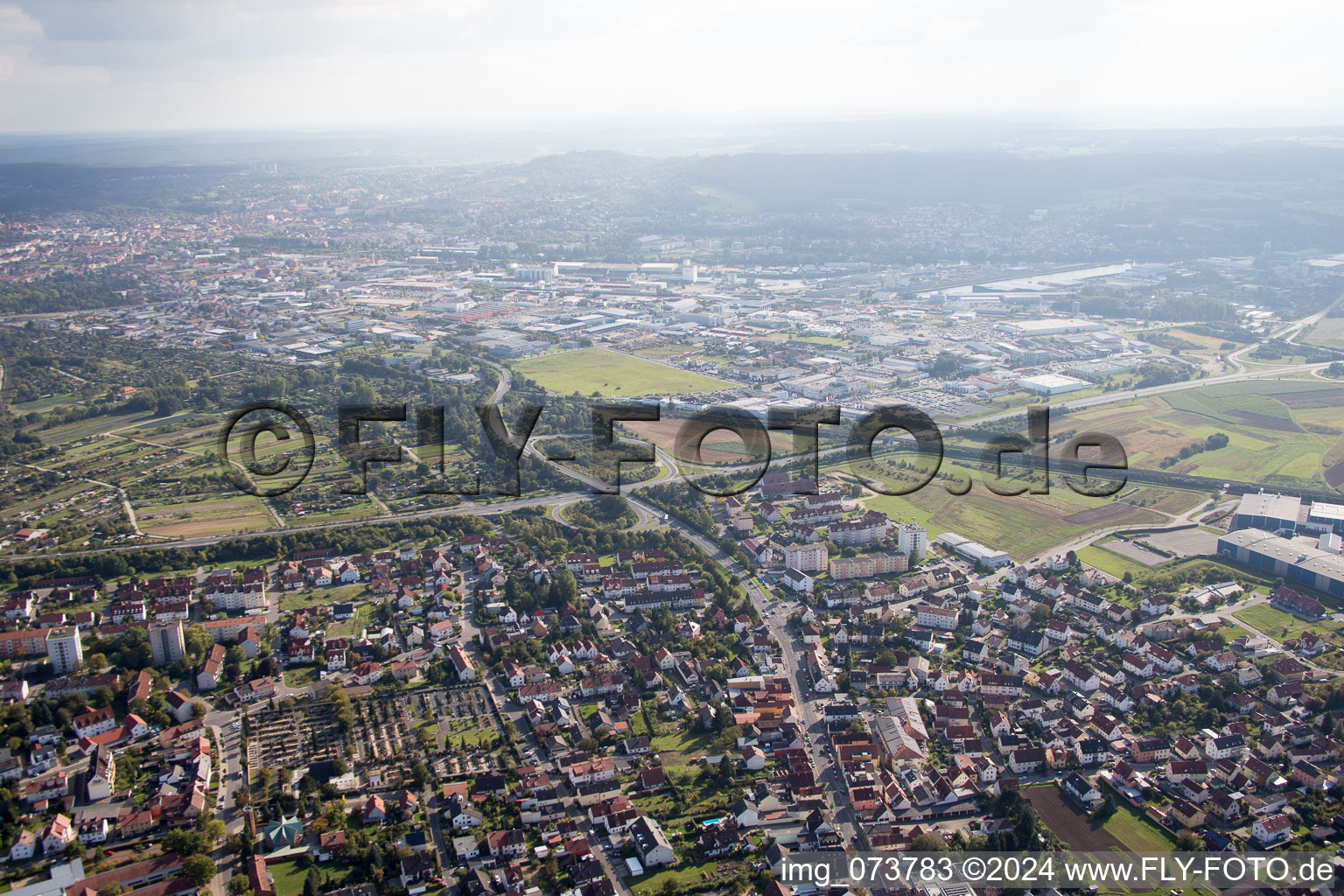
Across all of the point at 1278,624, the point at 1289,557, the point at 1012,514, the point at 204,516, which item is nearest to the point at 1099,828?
the point at 1278,624

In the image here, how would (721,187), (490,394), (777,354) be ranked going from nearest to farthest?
(490,394) → (777,354) → (721,187)

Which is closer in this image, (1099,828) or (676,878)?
(676,878)

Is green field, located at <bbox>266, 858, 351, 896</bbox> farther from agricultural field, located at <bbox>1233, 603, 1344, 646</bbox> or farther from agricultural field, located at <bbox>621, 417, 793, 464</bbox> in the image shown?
agricultural field, located at <bbox>621, 417, 793, 464</bbox>

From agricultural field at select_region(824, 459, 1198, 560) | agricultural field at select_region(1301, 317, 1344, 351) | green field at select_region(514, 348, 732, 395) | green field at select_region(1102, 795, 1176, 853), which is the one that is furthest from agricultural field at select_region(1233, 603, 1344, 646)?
agricultural field at select_region(1301, 317, 1344, 351)

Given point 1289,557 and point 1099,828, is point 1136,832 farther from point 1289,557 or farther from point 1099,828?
point 1289,557

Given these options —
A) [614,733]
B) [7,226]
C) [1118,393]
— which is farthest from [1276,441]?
[7,226]

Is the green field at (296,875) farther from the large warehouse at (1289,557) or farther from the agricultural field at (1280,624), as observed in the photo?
the large warehouse at (1289,557)

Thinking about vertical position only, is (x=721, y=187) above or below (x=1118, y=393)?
above

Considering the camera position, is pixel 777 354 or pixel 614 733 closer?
pixel 614 733

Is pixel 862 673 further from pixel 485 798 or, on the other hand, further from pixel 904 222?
pixel 904 222
